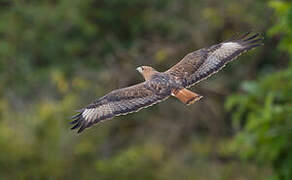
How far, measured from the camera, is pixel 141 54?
46.3 feet

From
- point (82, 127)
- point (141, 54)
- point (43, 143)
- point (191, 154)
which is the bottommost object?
point (82, 127)

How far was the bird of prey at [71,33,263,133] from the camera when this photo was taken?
5.03 meters

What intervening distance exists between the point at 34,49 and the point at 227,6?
5.41 meters

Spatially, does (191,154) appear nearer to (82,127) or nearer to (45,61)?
(45,61)

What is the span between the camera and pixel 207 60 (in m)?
5.74

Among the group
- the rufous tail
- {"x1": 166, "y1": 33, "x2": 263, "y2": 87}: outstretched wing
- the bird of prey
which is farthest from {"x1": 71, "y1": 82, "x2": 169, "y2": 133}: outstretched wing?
{"x1": 166, "y1": 33, "x2": 263, "y2": 87}: outstretched wing

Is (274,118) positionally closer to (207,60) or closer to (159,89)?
(207,60)

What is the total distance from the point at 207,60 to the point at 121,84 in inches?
319

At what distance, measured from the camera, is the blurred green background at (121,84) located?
40.9 ft

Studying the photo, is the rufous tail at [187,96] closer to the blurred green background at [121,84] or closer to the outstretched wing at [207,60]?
the outstretched wing at [207,60]

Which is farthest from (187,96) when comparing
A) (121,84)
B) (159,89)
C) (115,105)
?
(121,84)

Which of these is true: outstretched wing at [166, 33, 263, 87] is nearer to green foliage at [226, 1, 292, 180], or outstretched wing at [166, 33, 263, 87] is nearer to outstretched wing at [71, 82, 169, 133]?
outstretched wing at [71, 82, 169, 133]

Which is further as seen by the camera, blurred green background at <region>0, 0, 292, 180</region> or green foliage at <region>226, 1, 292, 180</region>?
blurred green background at <region>0, 0, 292, 180</region>

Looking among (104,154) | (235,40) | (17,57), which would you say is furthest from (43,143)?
(235,40)
